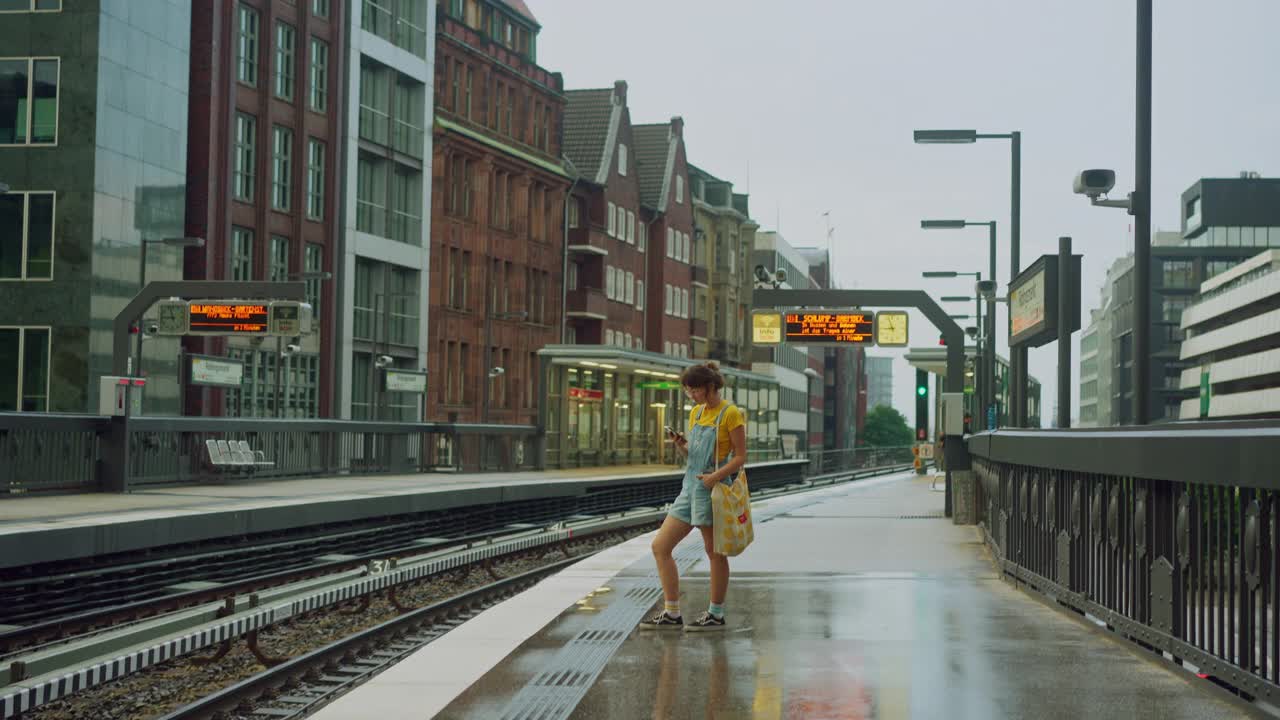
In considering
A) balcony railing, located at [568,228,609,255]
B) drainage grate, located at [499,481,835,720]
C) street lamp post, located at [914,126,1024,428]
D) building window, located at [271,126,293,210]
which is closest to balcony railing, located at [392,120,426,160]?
building window, located at [271,126,293,210]

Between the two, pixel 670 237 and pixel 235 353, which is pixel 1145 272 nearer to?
pixel 235 353

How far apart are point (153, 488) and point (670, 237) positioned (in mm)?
61944

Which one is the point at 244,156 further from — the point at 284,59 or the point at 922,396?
the point at 922,396

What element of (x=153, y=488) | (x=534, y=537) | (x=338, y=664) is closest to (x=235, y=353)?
(x=153, y=488)

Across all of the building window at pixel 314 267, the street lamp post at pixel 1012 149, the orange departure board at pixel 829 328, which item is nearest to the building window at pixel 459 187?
the building window at pixel 314 267

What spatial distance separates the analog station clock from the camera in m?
34.7

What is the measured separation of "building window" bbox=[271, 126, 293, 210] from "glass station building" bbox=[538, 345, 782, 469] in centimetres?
1096

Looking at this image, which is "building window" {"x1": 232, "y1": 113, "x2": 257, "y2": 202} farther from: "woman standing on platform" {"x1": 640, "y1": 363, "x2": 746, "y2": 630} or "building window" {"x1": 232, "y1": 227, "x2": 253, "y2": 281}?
"woman standing on platform" {"x1": 640, "y1": 363, "x2": 746, "y2": 630}

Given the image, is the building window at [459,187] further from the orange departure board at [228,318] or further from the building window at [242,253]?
the orange departure board at [228,318]

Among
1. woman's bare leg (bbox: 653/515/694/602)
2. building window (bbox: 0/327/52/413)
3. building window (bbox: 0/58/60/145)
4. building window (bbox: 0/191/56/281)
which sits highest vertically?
building window (bbox: 0/58/60/145)

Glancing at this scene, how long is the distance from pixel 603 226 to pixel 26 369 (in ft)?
121

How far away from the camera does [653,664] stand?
8352mm

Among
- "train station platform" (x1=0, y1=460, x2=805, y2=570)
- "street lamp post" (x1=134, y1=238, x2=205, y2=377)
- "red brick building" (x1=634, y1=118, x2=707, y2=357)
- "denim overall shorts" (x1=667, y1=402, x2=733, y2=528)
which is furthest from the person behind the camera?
"red brick building" (x1=634, y1=118, x2=707, y2=357)

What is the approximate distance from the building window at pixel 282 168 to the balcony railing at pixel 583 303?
21.2 m
